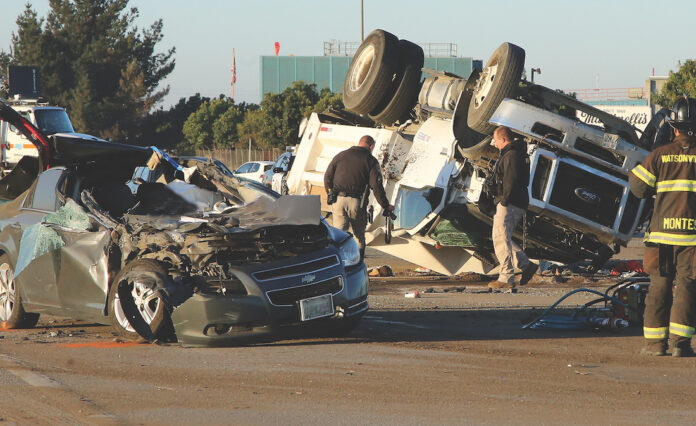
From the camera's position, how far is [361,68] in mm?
15703

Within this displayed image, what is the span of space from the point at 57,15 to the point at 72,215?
2403 inches

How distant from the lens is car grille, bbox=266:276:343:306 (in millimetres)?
7393

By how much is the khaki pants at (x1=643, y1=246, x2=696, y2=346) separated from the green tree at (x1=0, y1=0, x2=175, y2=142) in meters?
58.0

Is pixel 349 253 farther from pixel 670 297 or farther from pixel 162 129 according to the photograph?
pixel 162 129

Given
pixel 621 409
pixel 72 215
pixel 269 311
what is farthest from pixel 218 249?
pixel 621 409

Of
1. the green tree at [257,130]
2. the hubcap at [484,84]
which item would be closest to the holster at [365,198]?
the hubcap at [484,84]

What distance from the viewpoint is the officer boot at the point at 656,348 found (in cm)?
734

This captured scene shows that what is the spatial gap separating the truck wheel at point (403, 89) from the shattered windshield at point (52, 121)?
16.0 metres

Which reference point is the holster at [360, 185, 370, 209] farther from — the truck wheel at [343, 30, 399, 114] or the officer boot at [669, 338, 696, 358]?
the officer boot at [669, 338, 696, 358]

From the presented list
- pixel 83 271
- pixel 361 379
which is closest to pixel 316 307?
pixel 361 379

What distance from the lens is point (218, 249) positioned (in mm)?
7492

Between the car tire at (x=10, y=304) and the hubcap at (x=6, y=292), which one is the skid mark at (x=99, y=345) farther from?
the hubcap at (x=6, y=292)

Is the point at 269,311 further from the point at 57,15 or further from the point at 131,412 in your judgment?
the point at 57,15

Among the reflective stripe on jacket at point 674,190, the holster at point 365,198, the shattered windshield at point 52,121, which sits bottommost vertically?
the holster at point 365,198
